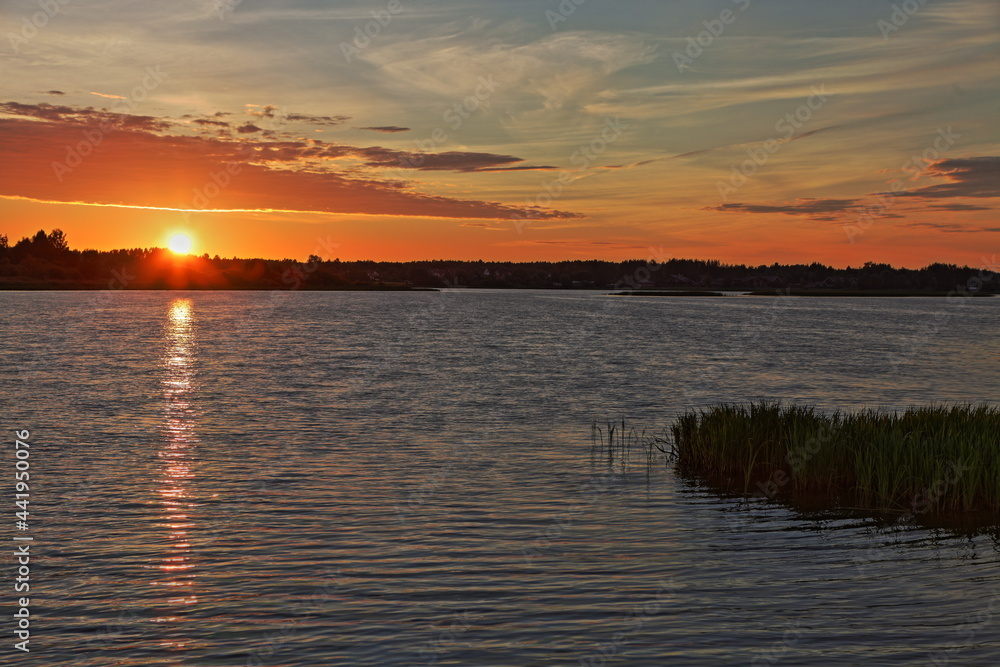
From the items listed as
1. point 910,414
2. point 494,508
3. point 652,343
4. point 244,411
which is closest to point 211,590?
point 494,508

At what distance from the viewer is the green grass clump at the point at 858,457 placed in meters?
23.2

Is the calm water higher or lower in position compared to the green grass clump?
lower

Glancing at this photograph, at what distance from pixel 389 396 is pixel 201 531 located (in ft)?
96.9

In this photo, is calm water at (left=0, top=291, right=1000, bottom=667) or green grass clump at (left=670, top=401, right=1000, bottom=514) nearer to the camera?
calm water at (left=0, top=291, right=1000, bottom=667)

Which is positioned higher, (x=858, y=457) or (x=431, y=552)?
(x=858, y=457)

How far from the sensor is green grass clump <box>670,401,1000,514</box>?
23250mm

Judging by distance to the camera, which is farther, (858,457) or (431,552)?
(858,457)

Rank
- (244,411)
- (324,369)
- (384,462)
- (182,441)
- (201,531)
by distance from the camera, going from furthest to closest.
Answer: (324,369) → (244,411) → (182,441) → (384,462) → (201,531)

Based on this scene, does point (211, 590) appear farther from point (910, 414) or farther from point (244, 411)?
point (244, 411)

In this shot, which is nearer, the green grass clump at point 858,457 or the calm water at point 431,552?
the calm water at point 431,552

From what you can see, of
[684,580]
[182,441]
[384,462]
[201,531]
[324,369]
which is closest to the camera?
[684,580]

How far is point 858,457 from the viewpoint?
24.6m

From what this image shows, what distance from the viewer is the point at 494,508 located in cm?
2412

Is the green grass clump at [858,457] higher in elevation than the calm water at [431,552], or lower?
higher
